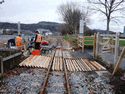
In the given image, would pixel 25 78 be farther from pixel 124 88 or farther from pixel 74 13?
pixel 74 13

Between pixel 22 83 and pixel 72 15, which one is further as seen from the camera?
pixel 72 15

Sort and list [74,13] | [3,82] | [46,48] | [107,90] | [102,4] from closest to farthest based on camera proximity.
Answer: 1. [107,90]
2. [3,82]
3. [46,48]
4. [102,4]
5. [74,13]

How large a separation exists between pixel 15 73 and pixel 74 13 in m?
35.4

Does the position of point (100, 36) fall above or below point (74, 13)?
below

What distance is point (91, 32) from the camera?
1688 inches

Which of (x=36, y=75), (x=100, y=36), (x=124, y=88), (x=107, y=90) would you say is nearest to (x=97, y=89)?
(x=107, y=90)

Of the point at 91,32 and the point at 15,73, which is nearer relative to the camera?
the point at 15,73

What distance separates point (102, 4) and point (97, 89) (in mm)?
14316

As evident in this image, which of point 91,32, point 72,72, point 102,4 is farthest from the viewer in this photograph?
point 91,32

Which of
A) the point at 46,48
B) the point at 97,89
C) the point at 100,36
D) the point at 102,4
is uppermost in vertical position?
the point at 102,4

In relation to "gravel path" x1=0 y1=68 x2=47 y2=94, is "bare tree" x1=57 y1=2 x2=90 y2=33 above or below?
above

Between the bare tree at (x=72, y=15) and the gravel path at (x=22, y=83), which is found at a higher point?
the bare tree at (x=72, y=15)

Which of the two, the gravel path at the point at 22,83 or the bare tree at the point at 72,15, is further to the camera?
the bare tree at the point at 72,15

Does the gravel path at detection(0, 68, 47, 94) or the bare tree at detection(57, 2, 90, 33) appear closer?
the gravel path at detection(0, 68, 47, 94)
